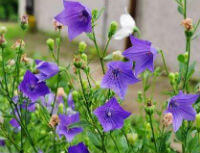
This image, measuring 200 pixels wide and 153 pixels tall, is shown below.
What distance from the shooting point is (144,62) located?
3.43ft

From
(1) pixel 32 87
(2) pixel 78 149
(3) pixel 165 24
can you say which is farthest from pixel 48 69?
(3) pixel 165 24

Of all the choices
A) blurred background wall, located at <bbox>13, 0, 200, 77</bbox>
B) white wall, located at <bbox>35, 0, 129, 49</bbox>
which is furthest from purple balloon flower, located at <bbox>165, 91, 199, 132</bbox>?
white wall, located at <bbox>35, 0, 129, 49</bbox>

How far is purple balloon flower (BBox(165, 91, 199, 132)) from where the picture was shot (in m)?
1.05

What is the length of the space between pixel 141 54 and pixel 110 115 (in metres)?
0.17

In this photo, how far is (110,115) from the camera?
1.02 meters

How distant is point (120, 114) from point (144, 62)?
0.14 m

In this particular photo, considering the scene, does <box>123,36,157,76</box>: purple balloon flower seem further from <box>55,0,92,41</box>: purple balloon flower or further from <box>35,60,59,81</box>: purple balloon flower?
<box>35,60,59,81</box>: purple balloon flower

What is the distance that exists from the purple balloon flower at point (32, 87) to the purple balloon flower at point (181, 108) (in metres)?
0.40

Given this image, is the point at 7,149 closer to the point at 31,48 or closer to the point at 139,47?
the point at 139,47

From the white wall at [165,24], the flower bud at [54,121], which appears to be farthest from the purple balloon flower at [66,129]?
the white wall at [165,24]

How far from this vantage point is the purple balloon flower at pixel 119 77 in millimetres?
1007

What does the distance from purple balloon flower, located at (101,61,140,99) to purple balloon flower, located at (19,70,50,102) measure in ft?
0.98

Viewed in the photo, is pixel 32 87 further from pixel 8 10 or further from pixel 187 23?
pixel 8 10

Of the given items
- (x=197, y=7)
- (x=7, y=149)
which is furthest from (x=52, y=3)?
(x=7, y=149)
